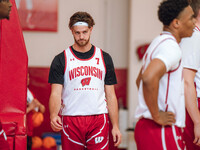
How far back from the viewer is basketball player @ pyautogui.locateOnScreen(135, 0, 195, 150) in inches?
74.2

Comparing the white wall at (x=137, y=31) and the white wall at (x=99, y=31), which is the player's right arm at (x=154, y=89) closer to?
the white wall at (x=137, y=31)

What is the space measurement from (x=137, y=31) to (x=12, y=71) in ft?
12.0

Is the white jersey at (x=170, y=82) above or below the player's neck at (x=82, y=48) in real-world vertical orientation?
below

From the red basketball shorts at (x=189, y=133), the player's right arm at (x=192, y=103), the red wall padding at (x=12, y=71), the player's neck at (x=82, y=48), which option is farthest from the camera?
the player's neck at (x=82, y=48)

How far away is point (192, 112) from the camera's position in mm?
2258

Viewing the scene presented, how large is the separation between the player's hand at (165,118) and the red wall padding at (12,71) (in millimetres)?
1290

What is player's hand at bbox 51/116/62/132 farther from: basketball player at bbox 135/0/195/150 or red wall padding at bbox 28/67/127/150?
red wall padding at bbox 28/67/127/150

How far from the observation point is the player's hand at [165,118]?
192 centimetres

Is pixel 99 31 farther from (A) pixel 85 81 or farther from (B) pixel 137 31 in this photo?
(A) pixel 85 81

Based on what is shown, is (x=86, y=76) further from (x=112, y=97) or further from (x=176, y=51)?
(x=176, y=51)

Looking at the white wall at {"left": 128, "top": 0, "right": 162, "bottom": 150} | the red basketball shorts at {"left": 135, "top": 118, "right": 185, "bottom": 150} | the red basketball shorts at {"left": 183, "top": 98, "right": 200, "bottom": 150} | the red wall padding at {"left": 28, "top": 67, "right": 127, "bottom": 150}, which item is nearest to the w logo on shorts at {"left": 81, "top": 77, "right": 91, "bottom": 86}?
the red basketball shorts at {"left": 183, "top": 98, "right": 200, "bottom": 150}

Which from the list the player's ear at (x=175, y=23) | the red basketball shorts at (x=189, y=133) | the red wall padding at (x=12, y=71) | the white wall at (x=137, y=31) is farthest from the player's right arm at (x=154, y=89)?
the white wall at (x=137, y=31)

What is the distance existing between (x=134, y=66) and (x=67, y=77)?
341cm

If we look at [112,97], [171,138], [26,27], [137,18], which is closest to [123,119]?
[137,18]
